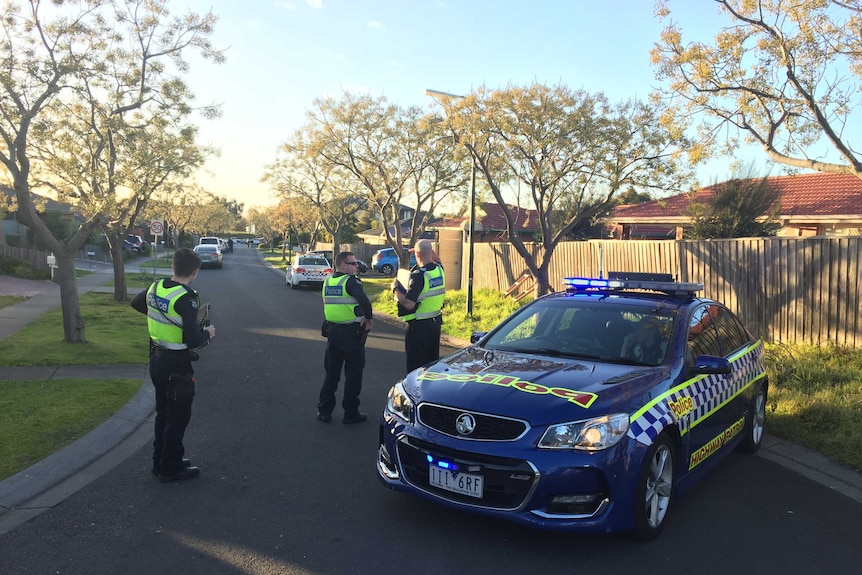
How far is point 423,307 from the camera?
6715 millimetres

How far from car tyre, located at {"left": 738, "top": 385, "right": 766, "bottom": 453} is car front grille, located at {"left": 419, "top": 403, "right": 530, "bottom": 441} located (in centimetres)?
276

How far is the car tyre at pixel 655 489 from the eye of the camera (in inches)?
141

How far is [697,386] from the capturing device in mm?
4363

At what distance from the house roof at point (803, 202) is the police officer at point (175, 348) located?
38.9 ft

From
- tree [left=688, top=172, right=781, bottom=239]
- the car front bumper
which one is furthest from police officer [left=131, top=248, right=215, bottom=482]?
tree [left=688, top=172, right=781, bottom=239]

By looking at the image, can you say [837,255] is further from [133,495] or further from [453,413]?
[133,495]

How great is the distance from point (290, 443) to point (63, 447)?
189 centimetres

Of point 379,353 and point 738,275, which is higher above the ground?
point 738,275

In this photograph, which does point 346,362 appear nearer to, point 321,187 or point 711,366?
point 711,366

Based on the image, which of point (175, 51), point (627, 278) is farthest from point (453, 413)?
point (175, 51)

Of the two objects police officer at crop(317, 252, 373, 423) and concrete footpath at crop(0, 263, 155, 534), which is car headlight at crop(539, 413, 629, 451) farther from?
concrete footpath at crop(0, 263, 155, 534)

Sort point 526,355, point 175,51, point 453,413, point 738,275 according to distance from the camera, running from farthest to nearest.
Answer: point 175,51
point 738,275
point 526,355
point 453,413

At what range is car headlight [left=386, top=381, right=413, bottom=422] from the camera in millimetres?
4041

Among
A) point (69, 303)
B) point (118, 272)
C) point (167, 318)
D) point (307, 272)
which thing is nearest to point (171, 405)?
point (167, 318)
